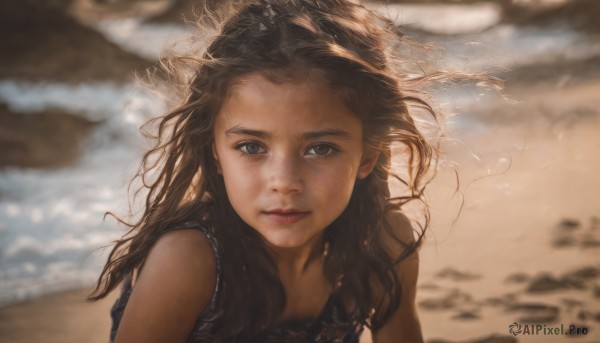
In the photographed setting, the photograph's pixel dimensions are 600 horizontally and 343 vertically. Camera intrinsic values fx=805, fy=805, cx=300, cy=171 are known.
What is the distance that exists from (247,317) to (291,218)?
1.06ft

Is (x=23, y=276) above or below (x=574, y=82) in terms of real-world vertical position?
below

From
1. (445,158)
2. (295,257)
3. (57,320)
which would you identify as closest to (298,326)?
(295,257)

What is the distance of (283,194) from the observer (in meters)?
1.70

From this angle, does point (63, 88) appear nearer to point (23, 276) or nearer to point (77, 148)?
point (77, 148)

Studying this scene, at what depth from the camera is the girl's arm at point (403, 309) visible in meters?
2.10

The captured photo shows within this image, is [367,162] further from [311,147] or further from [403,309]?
[403,309]

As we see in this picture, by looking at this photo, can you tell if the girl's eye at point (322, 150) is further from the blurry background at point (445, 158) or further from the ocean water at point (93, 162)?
the ocean water at point (93, 162)

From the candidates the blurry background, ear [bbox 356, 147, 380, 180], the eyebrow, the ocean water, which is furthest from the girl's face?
the ocean water

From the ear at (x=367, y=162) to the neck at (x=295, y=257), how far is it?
0.20m

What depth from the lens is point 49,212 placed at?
10.8 ft

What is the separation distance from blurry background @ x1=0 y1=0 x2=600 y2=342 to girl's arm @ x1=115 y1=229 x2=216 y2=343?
0.76 metres

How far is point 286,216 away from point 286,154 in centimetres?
14

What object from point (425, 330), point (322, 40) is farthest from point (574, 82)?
point (322, 40)

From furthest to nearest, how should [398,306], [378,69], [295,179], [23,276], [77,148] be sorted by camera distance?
[77,148] → [23,276] → [398,306] → [378,69] → [295,179]
